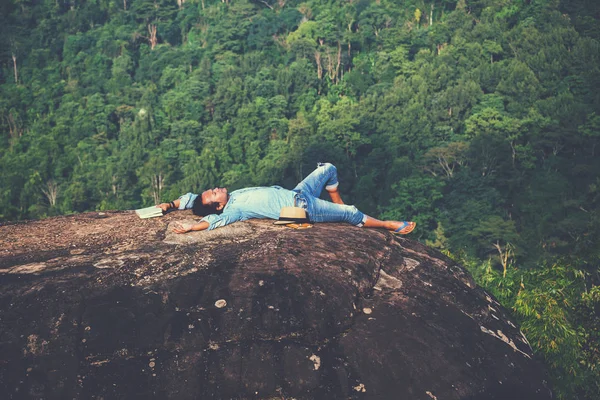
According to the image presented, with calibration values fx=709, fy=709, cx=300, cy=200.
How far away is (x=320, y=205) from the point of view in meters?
5.84

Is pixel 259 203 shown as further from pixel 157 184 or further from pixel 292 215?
pixel 157 184

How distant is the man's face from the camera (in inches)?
227

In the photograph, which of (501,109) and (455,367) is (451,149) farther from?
(455,367)

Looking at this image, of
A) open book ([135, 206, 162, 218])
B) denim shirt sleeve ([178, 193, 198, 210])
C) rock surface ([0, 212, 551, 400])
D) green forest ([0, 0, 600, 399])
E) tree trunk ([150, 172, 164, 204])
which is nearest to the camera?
rock surface ([0, 212, 551, 400])

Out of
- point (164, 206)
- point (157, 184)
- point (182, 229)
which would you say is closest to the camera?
point (182, 229)

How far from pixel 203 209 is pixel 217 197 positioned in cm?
19

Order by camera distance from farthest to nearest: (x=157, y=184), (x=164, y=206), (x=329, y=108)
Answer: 1. (x=329, y=108)
2. (x=157, y=184)
3. (x=164, y=206)

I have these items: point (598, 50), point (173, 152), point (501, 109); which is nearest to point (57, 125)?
point (173, 152)

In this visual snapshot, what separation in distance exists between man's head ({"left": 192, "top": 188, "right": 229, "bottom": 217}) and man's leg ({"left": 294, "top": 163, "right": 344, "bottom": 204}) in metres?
0.62

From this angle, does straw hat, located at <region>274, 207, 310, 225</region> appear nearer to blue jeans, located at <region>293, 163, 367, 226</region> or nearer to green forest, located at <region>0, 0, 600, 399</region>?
blue jeans, located at <region>293, 163, 367, 226</region>

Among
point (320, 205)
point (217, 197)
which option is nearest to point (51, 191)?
point (217, 197)

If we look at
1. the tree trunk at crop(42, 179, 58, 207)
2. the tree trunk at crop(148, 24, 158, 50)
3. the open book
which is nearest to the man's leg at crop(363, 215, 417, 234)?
the open book

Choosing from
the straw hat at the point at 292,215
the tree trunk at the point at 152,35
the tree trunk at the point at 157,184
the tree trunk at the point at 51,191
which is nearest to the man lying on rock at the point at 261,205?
the straw hat at the point at 292,215

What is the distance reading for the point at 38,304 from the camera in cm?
438
